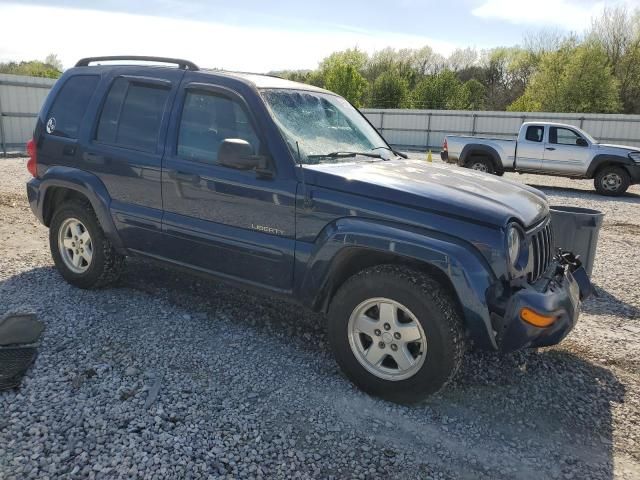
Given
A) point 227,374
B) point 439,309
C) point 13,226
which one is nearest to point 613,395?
point 439,309

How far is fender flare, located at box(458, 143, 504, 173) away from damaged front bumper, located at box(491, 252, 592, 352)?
12.5 m

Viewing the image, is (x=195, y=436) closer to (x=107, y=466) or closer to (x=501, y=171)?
(x=107, y=466)

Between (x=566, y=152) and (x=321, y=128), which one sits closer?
(x=321, y=128)

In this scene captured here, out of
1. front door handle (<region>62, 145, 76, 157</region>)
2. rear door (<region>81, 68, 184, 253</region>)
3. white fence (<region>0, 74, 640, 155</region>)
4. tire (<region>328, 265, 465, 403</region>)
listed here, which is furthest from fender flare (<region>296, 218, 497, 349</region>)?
white fence (<region>0, 74, 640, 155</region>)

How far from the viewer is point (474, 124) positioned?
1119 inches

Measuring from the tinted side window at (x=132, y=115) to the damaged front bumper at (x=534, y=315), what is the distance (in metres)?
2.91

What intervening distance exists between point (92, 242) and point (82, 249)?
0.71ft

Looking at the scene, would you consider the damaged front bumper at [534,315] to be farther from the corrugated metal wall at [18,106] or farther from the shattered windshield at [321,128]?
the corrugated metal wall at [18,106]

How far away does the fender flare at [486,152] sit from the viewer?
15211 mm

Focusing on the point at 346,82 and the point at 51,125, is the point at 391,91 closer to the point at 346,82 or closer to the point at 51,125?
the point at 346,82

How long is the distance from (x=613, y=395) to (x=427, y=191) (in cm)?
190

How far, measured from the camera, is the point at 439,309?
10.2ft

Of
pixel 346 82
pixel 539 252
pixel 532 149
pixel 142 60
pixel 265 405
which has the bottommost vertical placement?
pixel 265 405

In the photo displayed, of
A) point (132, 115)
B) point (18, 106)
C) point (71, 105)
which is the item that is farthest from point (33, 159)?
point (18, 106)
